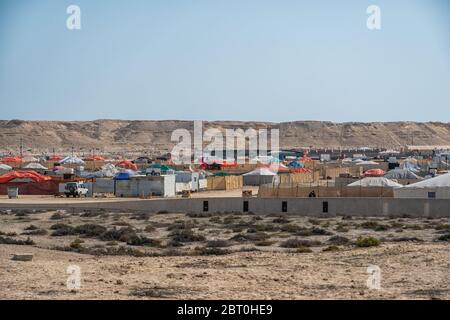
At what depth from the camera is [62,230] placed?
38938 millimetres

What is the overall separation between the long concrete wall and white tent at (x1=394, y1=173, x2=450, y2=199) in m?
3.25

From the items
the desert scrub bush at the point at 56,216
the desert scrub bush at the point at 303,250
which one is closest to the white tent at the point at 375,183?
the desert scrub bush at the point at 56,216

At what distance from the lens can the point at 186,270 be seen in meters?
22.5

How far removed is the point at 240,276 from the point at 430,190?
29472 millimetres

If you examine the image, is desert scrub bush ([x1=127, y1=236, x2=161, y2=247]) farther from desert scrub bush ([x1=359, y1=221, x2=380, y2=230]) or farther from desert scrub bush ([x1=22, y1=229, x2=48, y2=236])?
desert scrub bush ([x1=359, y1=221, x2=380, y2=230])

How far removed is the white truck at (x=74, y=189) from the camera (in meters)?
61.1

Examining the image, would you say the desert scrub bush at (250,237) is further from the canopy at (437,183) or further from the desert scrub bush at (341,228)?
the canopy at (437,183)

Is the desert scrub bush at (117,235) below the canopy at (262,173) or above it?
below

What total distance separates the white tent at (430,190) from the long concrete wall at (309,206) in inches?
128

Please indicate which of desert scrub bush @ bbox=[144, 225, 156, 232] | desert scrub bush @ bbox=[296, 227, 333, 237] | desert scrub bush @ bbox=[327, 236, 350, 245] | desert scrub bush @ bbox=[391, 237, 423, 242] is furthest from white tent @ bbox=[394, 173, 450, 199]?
desert scrub bush @ bbox=[144, 225, 156, 232]

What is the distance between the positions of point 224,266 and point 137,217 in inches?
928

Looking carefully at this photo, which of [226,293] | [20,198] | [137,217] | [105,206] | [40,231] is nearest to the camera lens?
[226,293]
